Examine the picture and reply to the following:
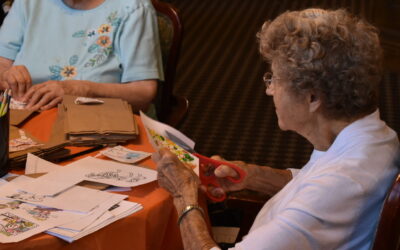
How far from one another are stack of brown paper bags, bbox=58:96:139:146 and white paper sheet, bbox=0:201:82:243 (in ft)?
→ 1.36

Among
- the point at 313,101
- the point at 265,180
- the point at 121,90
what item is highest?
the point at 313,101

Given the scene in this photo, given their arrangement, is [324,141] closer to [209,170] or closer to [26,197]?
[209,170]

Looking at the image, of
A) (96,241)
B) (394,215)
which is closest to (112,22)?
(96,241)

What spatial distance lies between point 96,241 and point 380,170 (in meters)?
0.71

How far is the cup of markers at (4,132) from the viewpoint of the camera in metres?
1.64

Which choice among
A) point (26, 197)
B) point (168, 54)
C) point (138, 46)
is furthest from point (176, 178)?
point (168, 54)

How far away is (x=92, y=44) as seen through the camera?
2.61 m

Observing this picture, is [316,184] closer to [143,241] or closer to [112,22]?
[143,241]

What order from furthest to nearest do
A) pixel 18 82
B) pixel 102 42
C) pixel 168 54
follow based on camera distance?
pixel 168 54 → pixel 102 42 → pixel 18 82

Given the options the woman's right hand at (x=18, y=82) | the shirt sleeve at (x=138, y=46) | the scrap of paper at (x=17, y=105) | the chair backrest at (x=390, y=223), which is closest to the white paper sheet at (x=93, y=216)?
the chair backrest at (x=390, y=223)

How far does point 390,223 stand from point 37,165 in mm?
1024

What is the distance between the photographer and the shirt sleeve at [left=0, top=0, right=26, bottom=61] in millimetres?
2709

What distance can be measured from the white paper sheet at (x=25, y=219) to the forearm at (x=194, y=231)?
0.93ft

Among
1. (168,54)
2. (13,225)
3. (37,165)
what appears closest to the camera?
(13,225)
